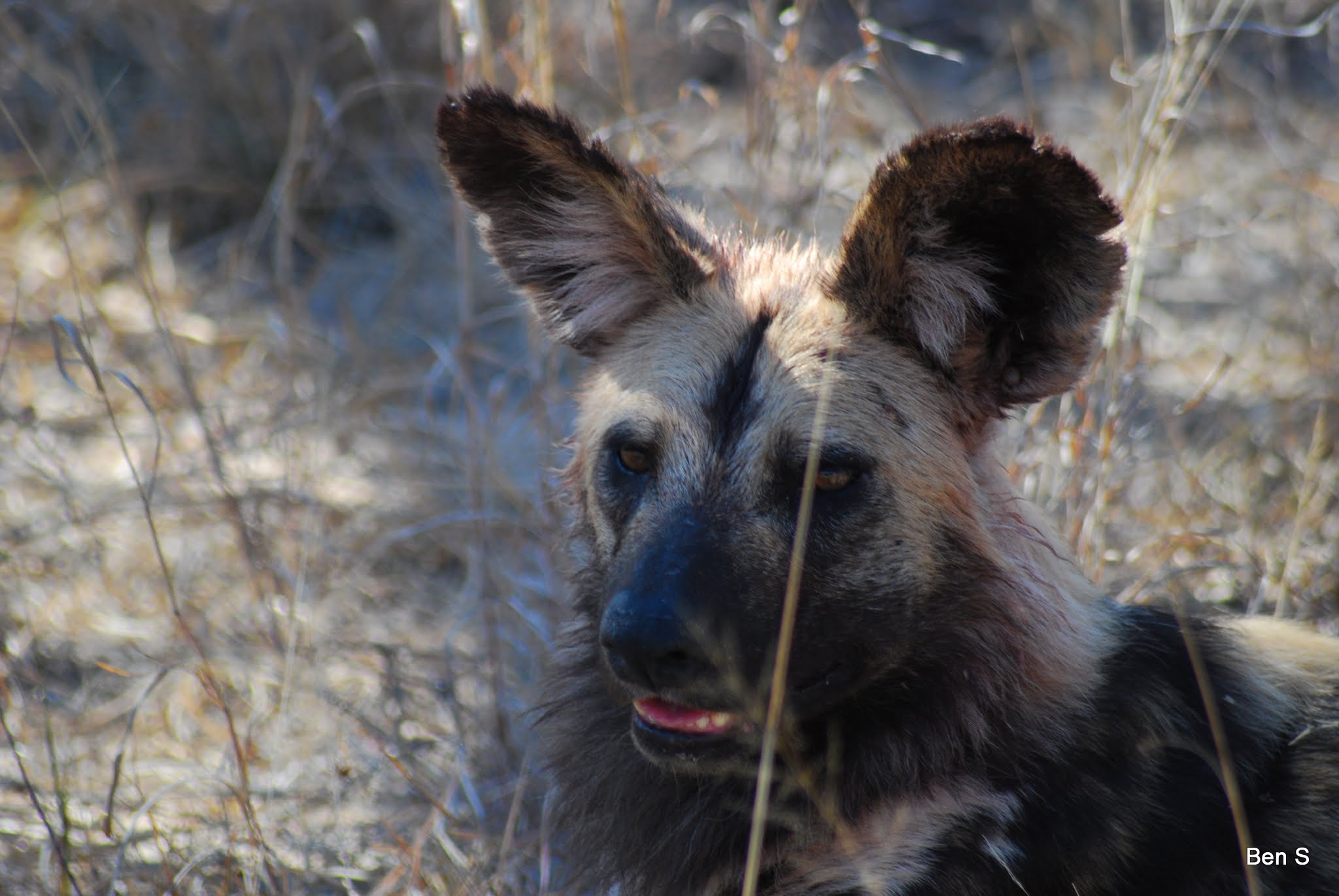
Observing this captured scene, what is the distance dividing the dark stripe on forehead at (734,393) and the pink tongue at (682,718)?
1.60ft

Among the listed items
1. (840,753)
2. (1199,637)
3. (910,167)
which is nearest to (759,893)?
(840,753)

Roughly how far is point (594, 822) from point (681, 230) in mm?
1285

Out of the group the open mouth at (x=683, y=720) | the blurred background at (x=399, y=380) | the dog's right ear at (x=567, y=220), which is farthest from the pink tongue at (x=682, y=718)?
the dog's right ear at (x=567, y=220)

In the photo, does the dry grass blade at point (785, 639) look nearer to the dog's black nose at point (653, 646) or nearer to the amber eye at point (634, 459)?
the dog's black nose at point (653, 646)

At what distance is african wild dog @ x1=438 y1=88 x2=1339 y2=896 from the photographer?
2131 millimetres

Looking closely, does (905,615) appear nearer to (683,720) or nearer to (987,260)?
(683,720)

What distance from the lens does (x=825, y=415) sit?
2279 millimetres

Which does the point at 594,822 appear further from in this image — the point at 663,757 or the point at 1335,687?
the point at 1335,687

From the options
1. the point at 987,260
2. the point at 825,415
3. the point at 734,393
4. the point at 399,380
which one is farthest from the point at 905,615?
the point at 399,380

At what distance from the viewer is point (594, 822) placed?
2.56m

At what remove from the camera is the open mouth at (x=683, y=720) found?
7.17ft

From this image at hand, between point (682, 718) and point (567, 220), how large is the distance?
1.10 meters

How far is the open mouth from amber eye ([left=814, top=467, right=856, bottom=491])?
451mm

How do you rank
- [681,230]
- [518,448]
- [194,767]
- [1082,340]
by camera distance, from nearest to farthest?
[1082,340], [681,230], [194,767], [518,448]
